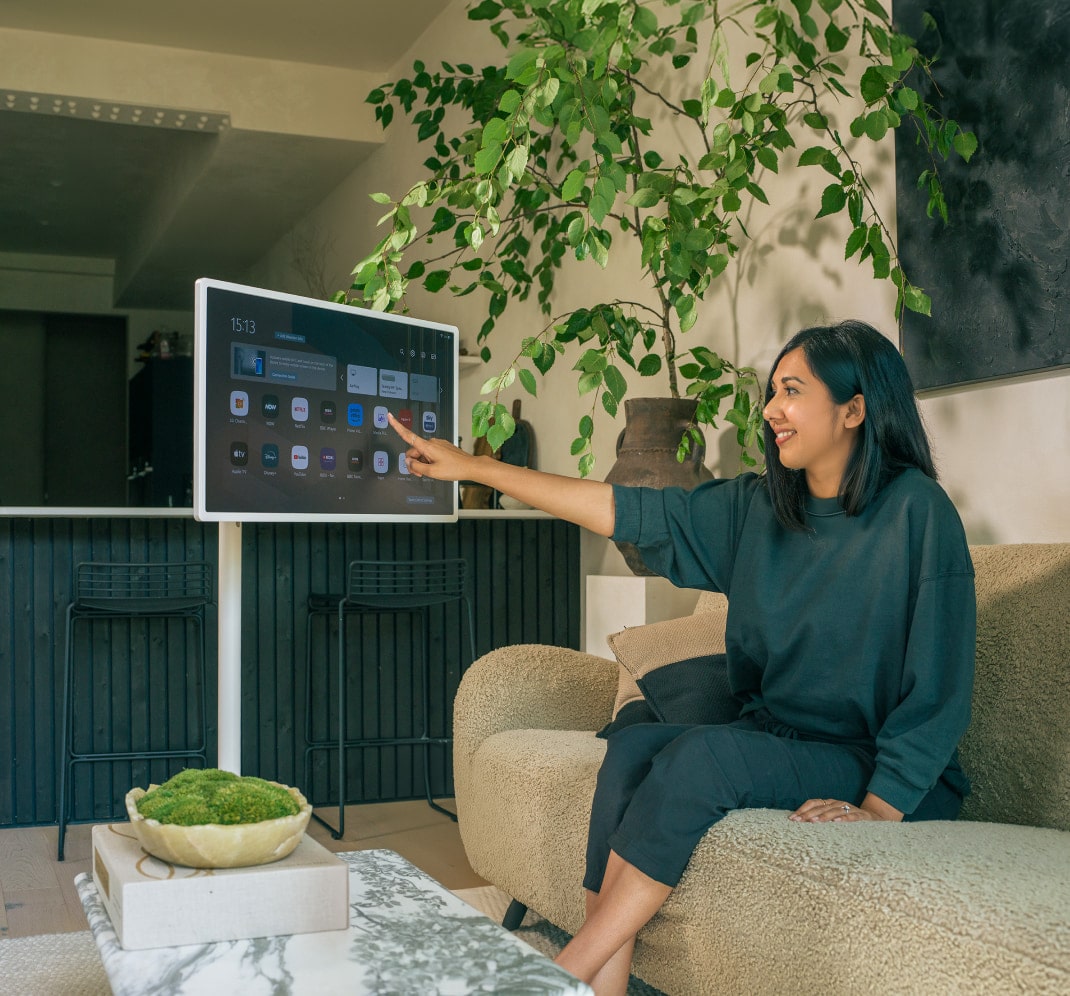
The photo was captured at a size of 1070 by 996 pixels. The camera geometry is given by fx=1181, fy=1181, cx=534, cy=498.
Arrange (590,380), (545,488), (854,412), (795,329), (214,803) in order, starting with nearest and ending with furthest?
(214,803), (854,412), (545,488), (590,380), (795,329)

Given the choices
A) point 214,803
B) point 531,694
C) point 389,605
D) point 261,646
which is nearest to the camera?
point 214,803

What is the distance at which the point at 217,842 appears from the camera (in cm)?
122

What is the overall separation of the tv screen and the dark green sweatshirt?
0.39 m

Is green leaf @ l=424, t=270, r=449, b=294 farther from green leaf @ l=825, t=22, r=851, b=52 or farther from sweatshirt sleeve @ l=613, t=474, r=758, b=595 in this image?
sweatshirt sleeve @ l=613, t=474, r=758, b=595

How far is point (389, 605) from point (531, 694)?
1.35 m

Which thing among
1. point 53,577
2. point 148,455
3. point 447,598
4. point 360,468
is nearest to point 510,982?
point 360,468

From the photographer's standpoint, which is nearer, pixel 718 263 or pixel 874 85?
pixel 874 85

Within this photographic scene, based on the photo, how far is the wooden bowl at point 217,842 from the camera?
1.22 meters

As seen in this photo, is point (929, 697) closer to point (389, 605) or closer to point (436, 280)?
point (436, 280)

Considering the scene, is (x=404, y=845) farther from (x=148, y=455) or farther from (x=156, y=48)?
(x=148, y=455)

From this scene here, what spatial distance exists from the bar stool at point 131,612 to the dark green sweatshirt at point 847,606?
2.10 meters

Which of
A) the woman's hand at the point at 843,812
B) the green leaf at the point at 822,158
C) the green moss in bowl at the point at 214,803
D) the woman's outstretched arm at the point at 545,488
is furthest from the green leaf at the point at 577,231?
the green moss in bowl at the point at 214,803

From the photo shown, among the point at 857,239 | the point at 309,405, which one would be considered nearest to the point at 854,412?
the point at 857,239

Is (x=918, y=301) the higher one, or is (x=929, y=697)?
(x=918, y=301)
